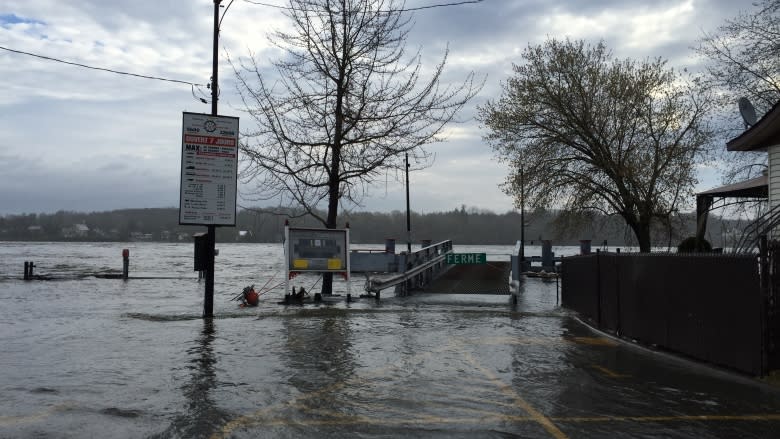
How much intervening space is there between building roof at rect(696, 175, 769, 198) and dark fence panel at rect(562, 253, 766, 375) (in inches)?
442

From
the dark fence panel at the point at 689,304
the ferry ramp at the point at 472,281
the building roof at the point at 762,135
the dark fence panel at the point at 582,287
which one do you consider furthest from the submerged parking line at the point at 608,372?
the ferry ramp at the point at 472,281

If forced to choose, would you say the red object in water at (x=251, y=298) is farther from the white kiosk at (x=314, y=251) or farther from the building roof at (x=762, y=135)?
the building roof at (x=762, y=135)

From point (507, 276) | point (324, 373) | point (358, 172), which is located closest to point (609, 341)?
point (324, 373)

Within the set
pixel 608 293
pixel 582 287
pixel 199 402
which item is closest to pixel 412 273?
pixel 582 287

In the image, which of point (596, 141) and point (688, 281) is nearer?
point (688, 281)

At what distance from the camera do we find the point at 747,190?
72.5ft

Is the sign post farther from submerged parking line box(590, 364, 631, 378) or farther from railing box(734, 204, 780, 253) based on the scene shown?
railing box(734, 204, 780, 253)

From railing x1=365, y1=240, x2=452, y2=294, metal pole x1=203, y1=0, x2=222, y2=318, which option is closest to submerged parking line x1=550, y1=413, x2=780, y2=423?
metal pole x1=203, y1=0, x2=222, y2=318

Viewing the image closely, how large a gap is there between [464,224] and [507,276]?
5060 inches

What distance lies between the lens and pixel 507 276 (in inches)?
953

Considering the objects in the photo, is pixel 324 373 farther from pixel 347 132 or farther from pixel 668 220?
pixel 668 220

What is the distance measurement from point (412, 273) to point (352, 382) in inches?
485

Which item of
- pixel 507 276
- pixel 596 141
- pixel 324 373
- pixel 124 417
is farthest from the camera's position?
pixel 596 141

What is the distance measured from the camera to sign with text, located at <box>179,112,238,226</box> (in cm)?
1367
